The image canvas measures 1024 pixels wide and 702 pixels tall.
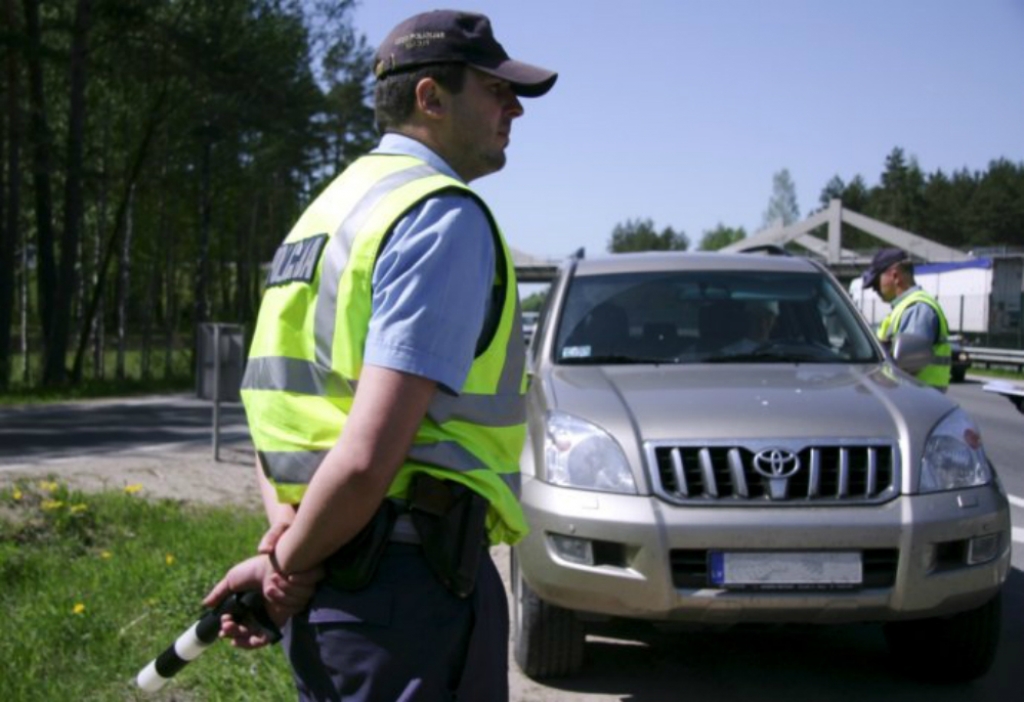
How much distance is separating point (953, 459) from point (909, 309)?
165 inches

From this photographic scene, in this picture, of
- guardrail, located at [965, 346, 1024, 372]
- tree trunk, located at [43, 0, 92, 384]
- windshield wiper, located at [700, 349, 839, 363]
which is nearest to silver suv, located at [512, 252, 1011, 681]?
windshield wiper, located at [700, 349, 839, 363]

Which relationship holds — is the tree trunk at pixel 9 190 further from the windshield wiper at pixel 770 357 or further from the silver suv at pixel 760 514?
the silver suv at pixel 760 514

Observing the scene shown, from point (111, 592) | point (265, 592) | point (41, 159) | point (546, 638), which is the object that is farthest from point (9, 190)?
point (265, 592)

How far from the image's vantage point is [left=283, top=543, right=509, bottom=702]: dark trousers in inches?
84.0

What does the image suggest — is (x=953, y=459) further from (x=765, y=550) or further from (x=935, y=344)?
(x=935, y=344)

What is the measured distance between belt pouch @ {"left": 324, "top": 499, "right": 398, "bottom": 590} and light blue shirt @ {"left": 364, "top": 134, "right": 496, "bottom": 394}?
0.24 m

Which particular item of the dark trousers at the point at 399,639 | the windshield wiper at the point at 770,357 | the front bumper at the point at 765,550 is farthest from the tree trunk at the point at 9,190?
the dark trousers at the point at 399,639

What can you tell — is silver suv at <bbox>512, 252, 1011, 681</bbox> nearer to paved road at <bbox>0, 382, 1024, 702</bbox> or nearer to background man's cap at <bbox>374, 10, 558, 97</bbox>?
paved road at <bbox>0, 382, 1024, 702</bbox>

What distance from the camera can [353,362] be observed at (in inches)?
85.5

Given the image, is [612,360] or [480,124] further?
[612,360]

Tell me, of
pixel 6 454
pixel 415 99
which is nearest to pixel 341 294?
pixel 415 99

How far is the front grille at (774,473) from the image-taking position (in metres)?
4.90

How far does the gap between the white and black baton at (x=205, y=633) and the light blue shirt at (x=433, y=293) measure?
533 millimetres

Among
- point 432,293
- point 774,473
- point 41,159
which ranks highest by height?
point 41,159
